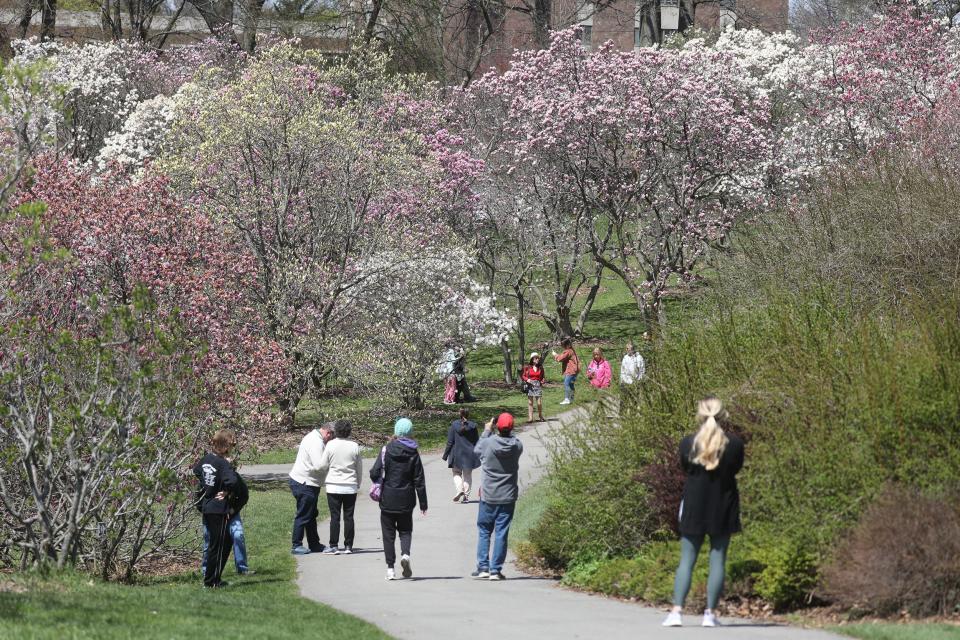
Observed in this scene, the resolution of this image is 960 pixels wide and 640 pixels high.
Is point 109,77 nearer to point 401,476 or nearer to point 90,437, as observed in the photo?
point 90,437

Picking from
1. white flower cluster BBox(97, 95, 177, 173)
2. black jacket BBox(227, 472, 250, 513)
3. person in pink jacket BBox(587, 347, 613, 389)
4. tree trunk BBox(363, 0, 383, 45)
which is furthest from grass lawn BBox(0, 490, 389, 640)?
tree trunk BBox(363, 0, 383, 45)

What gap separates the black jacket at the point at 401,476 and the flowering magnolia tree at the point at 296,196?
424 inches

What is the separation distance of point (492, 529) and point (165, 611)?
14.4ft

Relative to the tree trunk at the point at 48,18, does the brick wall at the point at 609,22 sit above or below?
above

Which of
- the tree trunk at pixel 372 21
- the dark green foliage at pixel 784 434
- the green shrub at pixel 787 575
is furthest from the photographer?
the tree trunk at pixel 372 21

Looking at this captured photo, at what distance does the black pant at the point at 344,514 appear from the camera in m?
15.3

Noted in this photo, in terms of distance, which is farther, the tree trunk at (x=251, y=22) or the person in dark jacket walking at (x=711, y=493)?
the tree trunk at (x=251, y=22)

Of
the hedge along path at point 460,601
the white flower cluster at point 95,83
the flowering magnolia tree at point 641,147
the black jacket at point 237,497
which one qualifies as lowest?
the hedge along path at point 460,601

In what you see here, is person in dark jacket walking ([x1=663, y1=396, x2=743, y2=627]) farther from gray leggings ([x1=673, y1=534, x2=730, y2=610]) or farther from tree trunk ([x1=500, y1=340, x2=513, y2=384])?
tree trunk ([x1=500, y1=340, x2=513, y2=384])

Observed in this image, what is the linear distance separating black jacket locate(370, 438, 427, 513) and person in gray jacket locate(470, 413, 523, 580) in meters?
0.73

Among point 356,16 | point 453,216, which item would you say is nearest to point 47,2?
point 356,16

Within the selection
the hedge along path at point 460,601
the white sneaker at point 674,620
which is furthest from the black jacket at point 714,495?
the hedge along path at point 460,601

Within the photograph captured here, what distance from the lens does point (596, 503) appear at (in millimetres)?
13539

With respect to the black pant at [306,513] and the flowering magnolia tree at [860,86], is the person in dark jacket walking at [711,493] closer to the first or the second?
the black pant at [306,513]
